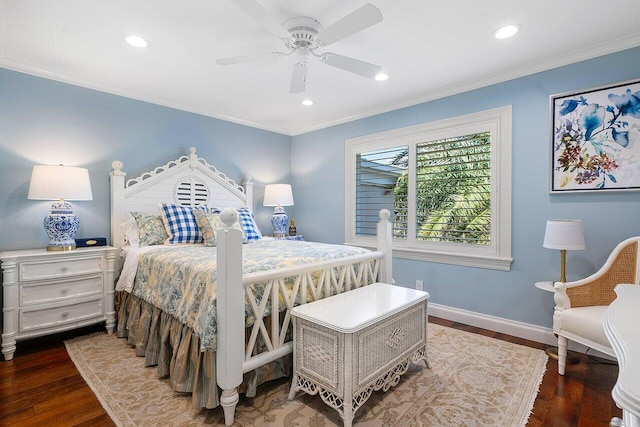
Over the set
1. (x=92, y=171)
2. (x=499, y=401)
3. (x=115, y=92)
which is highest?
(x=115, y=92)

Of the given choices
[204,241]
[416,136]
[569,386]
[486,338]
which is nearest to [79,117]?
[204,241]

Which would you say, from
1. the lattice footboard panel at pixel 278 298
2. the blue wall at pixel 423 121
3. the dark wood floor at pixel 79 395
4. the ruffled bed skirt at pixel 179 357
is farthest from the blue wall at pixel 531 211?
the ruffled bed skirt at pixel 179 357

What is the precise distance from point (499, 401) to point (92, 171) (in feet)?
12.6

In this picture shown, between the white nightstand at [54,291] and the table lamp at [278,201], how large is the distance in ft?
6.40

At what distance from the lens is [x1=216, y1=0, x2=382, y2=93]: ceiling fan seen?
1678 mm

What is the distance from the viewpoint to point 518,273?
2820 mm

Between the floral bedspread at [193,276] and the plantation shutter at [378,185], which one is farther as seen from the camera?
the plantation shutter at [378,185]

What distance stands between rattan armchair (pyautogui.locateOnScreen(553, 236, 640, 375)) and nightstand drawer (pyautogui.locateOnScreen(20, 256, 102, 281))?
3.68 meters

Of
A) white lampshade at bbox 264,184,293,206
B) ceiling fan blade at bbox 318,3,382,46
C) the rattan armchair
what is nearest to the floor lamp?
the rattan armchair

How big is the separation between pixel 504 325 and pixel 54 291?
12.7 feet

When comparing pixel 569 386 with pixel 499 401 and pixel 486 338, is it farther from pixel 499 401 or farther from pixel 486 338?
pixel 486 338

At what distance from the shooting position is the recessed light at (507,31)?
2145 millimetres

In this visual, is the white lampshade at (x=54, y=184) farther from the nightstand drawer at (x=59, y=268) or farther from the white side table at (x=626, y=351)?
the white side table at (x=626, y=351)

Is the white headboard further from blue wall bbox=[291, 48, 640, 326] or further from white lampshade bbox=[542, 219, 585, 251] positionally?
white lampshade bbox=[542, 219, 585, 251]
